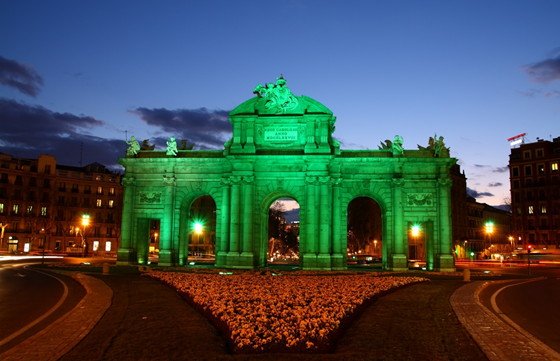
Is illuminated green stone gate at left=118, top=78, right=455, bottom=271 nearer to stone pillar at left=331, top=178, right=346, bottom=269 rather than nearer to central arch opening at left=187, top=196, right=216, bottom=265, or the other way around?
stone pillar at left=331, top=178, right=346, bottom=269

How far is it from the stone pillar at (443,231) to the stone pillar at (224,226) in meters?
19.7

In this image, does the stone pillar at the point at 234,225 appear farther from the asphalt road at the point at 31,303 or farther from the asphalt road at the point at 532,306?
the asphalt road at the point at 532,306

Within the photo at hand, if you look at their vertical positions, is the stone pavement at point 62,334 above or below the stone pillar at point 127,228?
below

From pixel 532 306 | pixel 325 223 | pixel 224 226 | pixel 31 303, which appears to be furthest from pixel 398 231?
pixel 31 303

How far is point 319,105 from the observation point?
4666 cm

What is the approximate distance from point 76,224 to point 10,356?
99032 millimetres

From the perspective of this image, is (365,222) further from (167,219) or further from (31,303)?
(31,303)

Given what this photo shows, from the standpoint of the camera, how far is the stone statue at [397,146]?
46.9 m

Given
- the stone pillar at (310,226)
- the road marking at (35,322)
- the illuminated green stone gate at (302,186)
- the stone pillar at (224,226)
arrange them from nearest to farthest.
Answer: the road marking at (35,322) → the stone pillar at (310,226) → the illuminated green stone gate at (302,186) → the stone pillar at (224,226)

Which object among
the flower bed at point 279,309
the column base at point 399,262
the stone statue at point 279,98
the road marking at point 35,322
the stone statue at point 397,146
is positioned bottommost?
the road marking at point 35,322

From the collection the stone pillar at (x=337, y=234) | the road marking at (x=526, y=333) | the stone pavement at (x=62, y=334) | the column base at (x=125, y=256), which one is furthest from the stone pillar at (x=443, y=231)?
the stone pavement at (x=62, y=334)

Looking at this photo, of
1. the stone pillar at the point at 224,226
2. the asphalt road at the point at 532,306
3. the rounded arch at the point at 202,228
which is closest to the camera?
the asphalt road at the point at 532,306

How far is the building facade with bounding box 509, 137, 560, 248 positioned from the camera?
99.0 metres

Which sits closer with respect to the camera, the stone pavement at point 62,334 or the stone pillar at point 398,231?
the stone pavement at point 62,334
